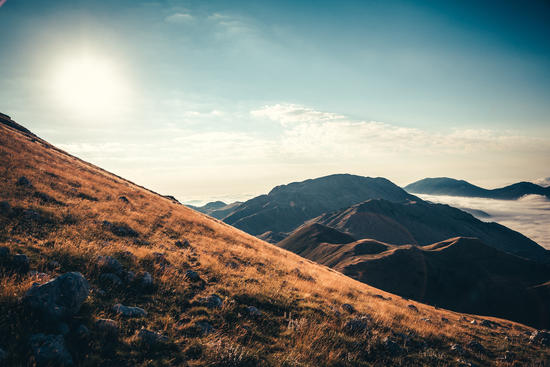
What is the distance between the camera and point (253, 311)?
8242 mm

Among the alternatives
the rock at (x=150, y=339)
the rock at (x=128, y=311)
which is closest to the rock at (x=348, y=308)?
the rock at (x=150, y=339)

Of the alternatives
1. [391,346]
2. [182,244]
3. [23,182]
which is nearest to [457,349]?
[391,346]

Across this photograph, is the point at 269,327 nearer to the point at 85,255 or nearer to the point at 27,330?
the point at 27,330

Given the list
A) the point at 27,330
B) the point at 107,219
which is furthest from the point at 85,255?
the point at 107,219

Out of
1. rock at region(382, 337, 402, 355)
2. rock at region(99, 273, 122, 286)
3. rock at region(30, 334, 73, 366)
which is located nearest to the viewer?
rock at region(30, 334, 73, 366)

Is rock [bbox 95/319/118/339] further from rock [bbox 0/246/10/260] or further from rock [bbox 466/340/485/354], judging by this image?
rock [bbox 466/340/485/354]

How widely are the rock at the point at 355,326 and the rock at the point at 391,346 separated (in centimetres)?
79

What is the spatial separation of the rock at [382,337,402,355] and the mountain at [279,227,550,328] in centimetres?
11440

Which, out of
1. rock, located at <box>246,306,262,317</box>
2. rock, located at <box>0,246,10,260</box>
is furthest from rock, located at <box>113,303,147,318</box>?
rock, located at <box>0,246,10,260</box>

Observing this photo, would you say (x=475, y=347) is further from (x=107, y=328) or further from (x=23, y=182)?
(x=23, y=182)

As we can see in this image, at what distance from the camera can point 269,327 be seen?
25.5 feet

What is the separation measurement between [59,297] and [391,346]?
33.3ft

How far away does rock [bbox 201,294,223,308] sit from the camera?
801cm

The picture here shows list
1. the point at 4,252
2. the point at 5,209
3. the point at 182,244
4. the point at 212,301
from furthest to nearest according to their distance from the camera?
the point at 182,244, the point at 5,209, the point at 212,301, the point at 4,252
